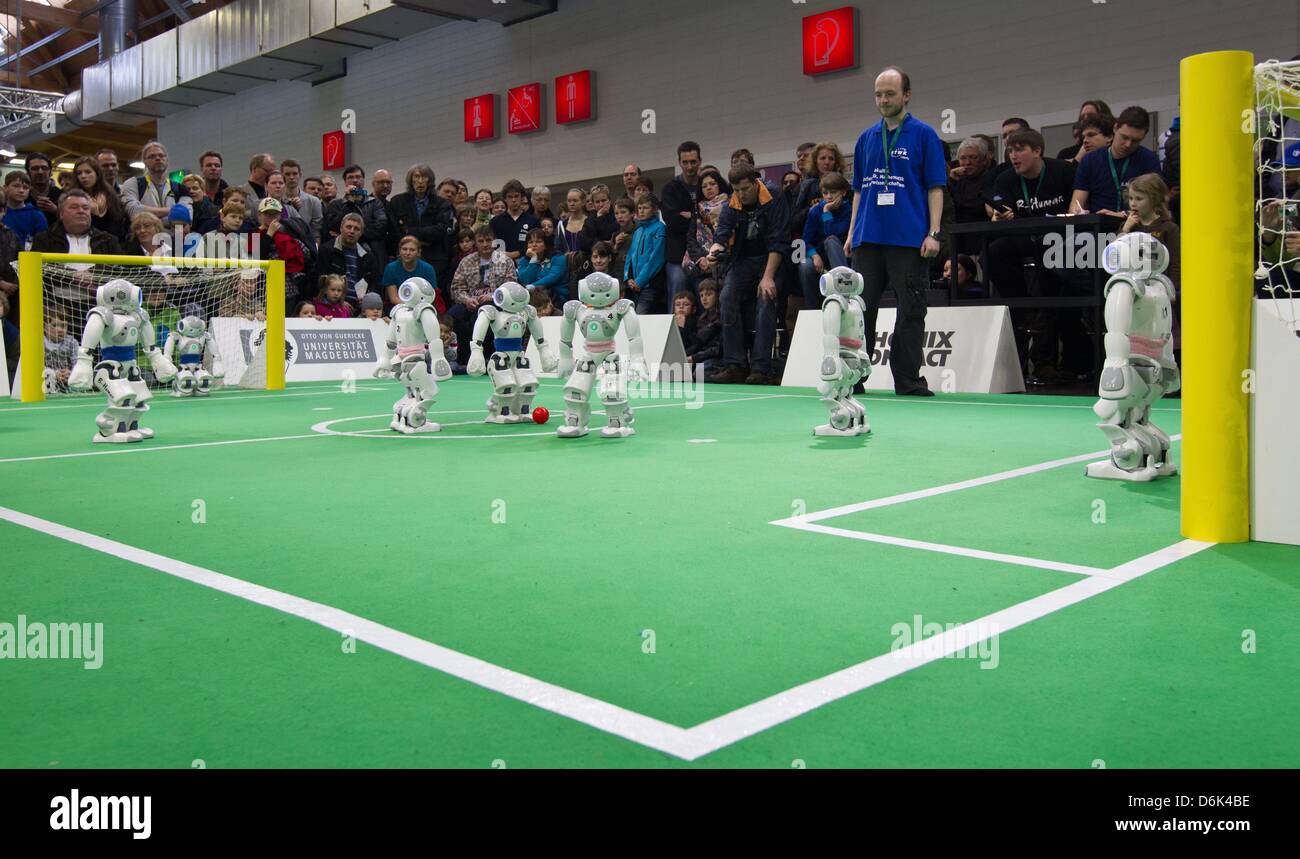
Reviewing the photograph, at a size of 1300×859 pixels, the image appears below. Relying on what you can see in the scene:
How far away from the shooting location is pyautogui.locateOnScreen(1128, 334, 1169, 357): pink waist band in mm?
4359

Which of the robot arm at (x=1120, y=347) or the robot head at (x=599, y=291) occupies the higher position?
the robot head at (x=599, y=291)

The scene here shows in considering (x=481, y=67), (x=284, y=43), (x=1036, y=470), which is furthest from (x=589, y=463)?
(x=284, y=43)

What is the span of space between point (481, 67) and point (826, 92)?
743cm

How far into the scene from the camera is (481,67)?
19125 millimetres

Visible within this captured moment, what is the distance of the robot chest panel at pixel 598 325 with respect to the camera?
260 inches

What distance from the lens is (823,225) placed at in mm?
10375

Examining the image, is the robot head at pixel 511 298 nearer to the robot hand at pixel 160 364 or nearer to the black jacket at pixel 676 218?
the robot hand at pixel 160 364

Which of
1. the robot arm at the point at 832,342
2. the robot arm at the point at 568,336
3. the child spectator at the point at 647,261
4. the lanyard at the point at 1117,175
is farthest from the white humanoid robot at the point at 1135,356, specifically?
the child spectator at the point at 647,261

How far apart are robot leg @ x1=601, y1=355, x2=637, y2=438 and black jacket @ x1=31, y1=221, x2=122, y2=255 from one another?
23.5 feet

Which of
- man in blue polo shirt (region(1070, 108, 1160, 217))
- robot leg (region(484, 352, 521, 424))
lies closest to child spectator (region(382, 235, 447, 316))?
robot leg (region(484, 352, 521, 424))

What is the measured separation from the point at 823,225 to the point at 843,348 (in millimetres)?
4562

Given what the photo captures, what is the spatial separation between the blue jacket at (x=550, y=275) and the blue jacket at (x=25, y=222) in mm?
5263

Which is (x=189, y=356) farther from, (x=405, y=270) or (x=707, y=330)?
(x=707, y=330)

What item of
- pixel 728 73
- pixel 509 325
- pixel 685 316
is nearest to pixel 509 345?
pixel 509 325
